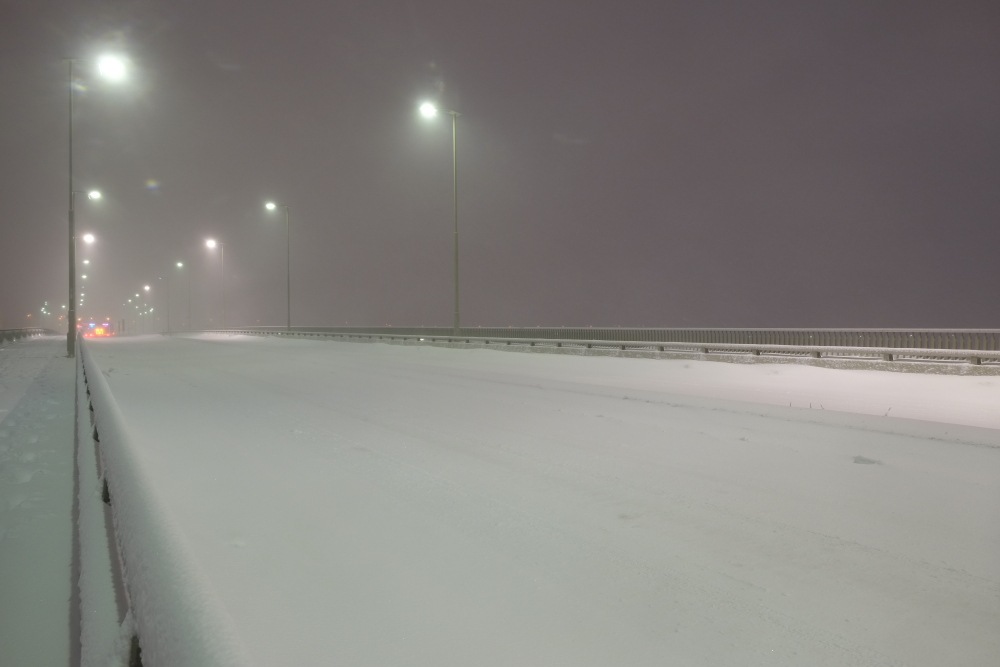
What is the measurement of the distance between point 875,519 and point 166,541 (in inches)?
188

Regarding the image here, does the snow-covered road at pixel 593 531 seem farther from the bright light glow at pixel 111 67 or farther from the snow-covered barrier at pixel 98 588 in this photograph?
the bright light glow at pixel 111 67

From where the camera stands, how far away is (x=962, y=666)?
3.02 meters

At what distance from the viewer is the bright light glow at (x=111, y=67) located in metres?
19.6

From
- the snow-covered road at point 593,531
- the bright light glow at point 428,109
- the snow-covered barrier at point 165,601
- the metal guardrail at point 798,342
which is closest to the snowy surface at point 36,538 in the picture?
the snow-covered barrier at point 165,601

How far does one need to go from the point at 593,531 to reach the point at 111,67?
21116mm

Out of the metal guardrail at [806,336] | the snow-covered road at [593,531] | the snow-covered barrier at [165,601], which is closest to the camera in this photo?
the snow-covered barrier at [165,601]

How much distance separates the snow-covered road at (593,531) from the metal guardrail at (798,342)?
7.05m

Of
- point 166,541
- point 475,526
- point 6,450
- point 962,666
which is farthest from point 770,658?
point 6,450

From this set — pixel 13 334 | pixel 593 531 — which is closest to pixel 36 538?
pixel 593 531

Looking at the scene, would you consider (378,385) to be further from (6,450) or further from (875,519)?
(875,519)

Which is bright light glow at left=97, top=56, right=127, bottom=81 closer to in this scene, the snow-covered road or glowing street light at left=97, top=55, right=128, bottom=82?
glowing street light at left=97, top=55, right=128, bottom=82

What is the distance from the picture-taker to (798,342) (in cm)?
2522

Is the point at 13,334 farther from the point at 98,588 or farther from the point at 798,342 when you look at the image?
the point at 98,588

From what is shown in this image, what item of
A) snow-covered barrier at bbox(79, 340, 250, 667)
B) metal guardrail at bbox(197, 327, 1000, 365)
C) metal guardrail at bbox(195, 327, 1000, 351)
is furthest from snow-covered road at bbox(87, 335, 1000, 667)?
metal guardrail at bbox(195, 327, 1000, 351)
